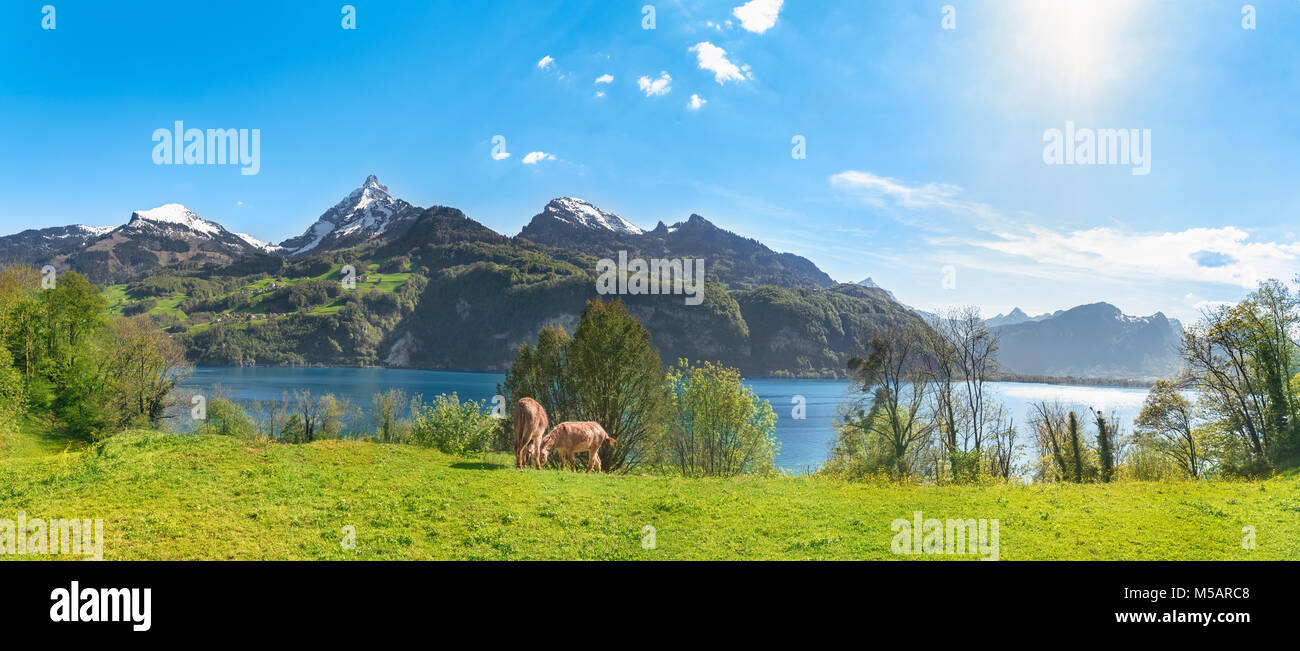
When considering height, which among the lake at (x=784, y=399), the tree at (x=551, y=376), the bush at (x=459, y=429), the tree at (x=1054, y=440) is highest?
the tree at (x=551, y=376)

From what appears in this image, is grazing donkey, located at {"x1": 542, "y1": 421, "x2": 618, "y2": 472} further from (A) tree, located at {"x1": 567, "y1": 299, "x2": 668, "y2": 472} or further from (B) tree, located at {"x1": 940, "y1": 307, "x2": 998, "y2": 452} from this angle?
(B) tree, located at {"x1": 940, "y1": 307, "x2": 998, "y2": 452}

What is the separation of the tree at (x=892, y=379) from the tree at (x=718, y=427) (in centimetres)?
1023

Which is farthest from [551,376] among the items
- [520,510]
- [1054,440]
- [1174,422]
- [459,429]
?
[1174,422]

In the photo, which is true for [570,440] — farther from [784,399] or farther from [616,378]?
[784,399]

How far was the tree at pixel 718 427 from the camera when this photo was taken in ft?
176

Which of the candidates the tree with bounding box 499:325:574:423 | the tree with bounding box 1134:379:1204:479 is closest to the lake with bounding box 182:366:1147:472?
the tree with bounding box 1134:379:1204:479

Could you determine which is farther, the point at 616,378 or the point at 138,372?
the point at 138,372

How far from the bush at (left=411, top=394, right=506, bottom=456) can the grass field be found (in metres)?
6.46

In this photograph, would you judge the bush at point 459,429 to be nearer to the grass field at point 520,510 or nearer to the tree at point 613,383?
the tree at point 613,383

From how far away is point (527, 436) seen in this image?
23500 millimetres

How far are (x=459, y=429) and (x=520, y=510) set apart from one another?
16.3 meters

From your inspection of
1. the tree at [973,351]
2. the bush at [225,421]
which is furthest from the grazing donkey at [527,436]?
the bush at [225,421]

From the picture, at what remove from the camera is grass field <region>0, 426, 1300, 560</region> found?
501 inches
